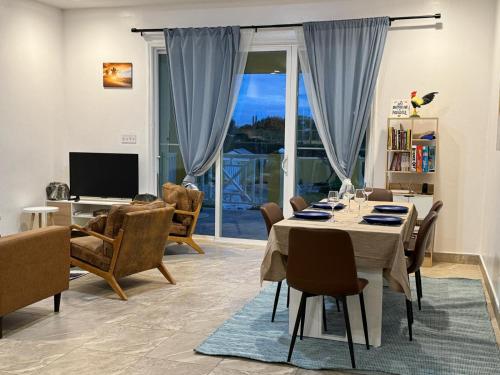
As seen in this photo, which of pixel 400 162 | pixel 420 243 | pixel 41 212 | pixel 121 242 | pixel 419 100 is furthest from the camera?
pixel 41 212

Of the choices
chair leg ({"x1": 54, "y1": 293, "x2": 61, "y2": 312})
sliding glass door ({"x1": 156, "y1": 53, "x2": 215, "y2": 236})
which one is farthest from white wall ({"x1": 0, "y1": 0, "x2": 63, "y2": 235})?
chair leg ({"x1": 54, "y1": 293, "x2": 61, "y2": 312})

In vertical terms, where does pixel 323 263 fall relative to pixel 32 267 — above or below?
above

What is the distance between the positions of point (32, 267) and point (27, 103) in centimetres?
375

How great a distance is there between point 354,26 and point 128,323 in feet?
13.7

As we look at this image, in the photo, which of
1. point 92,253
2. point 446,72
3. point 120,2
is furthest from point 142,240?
point 446,72

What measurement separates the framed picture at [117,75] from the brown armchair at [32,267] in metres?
3.61

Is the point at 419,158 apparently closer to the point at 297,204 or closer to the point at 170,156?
the point at 297,204

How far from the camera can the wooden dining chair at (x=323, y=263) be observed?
3.13m

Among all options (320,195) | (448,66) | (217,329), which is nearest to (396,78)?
(448,66)

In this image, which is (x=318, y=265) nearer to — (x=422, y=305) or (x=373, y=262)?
(x=373, y=262)

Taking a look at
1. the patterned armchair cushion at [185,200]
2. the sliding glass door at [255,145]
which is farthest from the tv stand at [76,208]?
the sliding glass door at [255,145]

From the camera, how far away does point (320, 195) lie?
6785 mm

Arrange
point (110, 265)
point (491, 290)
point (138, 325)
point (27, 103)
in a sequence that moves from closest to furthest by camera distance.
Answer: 1. point (138, 325)
2. point (110, 265)
3. point (491, 290)
4. point (27, 103)

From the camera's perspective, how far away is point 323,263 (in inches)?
126
